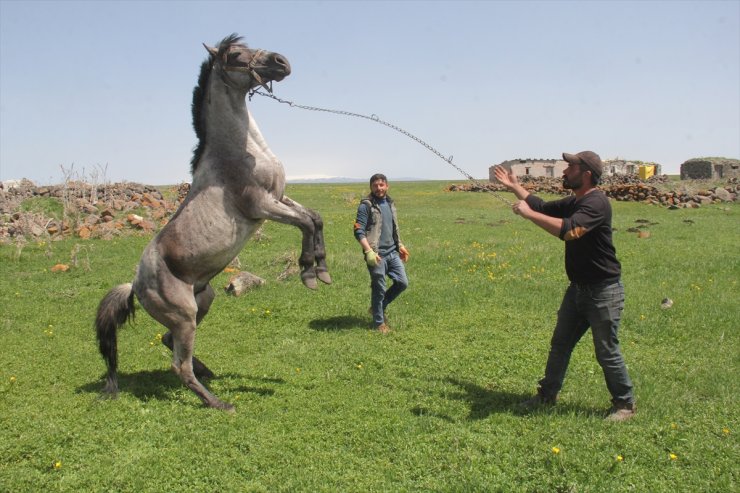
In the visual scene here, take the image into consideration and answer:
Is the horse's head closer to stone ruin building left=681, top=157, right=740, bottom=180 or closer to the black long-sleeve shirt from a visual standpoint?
the black long-sleeve shirt

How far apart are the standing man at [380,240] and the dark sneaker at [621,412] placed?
11.2ft

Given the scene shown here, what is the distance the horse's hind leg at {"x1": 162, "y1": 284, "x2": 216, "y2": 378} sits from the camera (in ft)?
19.3

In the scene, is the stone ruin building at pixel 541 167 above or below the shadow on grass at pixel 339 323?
above

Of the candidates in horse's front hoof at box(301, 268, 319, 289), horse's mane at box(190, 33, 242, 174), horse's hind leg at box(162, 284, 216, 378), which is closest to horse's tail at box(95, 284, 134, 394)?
horse's hind leg at box(162, 284, 216, 378)

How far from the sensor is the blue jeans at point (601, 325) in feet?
15.6

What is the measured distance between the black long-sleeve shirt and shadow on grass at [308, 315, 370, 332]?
3.81 metres

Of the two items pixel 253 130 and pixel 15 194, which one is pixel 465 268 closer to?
pixel 253 130

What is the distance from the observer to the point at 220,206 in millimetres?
5090

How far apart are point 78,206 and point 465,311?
1933cm

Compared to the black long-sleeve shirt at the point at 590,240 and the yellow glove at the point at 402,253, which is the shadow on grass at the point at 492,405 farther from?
the yellow glove at the point at 402,253

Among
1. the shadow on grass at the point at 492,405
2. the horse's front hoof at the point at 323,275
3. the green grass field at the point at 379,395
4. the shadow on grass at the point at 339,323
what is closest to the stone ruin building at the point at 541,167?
the green grass field at the point at 379,395

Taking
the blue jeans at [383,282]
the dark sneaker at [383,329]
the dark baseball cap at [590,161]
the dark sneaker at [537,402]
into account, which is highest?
the dark baseball cap at [590,161]

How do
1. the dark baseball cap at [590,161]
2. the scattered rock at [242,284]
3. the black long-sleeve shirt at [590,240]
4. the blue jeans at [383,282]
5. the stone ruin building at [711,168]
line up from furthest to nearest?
the stone ruin building at [711,168]
the scattered rock at [242,284]
the blue jeans at [383,282]
the dark baseball cap at [590,161]
the black long-sleeve shirt at [590,240]

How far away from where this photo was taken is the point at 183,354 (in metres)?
5.34
